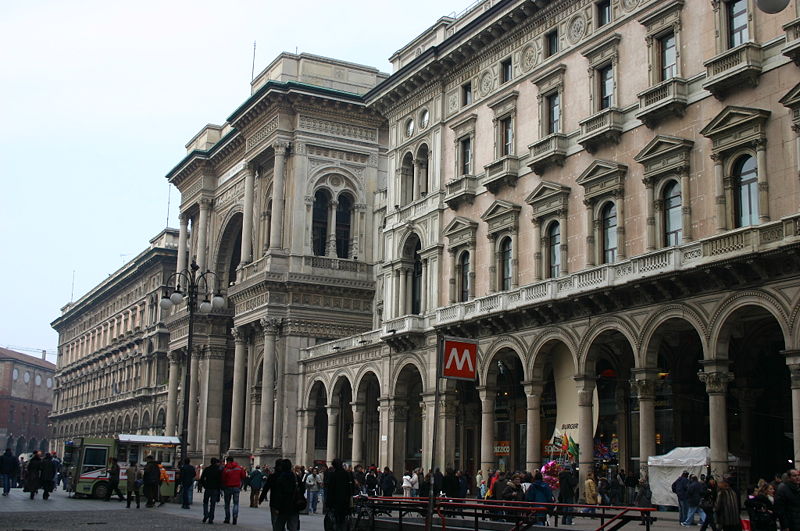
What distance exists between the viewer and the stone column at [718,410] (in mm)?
28891

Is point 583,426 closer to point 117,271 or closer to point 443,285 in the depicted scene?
point 443,285

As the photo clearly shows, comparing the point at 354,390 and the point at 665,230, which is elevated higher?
the point at 665,230

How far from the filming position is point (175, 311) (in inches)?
3071

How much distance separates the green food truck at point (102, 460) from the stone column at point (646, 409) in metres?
17.6

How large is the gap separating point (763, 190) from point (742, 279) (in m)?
2.43

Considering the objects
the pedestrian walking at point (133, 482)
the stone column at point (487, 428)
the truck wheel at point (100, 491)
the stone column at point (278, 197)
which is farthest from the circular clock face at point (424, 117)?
the truck wheel at point (100, 491)

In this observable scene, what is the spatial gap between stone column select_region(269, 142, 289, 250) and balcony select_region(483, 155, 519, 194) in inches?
827

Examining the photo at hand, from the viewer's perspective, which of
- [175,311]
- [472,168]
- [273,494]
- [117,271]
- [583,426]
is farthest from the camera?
[117,271]

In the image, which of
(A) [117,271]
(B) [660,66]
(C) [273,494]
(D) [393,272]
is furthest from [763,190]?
(A) [117,271]

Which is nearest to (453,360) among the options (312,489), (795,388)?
(795,388)

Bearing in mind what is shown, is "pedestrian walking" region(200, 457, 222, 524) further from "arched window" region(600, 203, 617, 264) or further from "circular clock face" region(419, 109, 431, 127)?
"circular clock face" region(419, 109, 431, 127)

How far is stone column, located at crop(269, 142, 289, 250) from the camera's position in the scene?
59.7 meters

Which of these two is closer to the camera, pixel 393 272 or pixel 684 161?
pixel 684 161

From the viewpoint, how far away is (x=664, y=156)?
3238 centimetres
